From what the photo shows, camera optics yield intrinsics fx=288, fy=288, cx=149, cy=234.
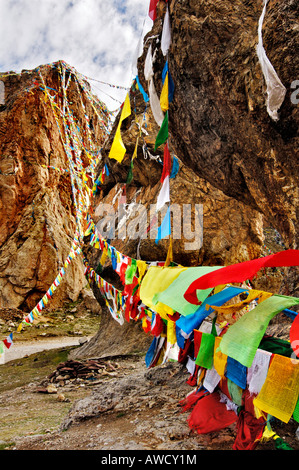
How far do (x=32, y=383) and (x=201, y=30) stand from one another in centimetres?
959

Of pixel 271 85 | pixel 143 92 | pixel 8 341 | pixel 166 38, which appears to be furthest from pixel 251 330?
pixel 8 341

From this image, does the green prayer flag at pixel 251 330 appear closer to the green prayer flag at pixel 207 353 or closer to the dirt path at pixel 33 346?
the green prayer flag at pixel 207 353

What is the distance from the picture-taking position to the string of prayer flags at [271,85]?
11.1 feet

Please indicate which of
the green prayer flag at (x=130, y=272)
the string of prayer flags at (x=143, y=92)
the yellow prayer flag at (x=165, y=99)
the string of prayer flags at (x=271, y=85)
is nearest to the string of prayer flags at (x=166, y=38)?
the yellow prayer flag at (x=165, y=99)

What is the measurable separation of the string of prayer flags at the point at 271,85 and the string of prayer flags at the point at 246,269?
2196 mm

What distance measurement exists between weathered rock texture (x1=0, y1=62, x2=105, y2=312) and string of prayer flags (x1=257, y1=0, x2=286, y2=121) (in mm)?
21838

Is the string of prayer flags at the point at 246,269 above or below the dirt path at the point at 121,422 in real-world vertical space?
above

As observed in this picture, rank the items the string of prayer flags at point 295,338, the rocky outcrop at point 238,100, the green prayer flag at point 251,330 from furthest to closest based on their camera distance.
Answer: the rocky outcrop at point 238,100 → the green prayer flag at point 251,330 → the string of prayer flags at point 295,338

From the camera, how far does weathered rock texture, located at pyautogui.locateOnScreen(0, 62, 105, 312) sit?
22547mm

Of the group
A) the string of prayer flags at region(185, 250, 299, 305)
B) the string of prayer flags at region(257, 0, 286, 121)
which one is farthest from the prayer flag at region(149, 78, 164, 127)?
the string of prayer flags at region(185, 250, 299, 305)

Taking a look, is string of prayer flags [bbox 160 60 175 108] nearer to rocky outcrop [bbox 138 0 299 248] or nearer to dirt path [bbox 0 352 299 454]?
rocky outcrop [bbox 138 0 299 248]
